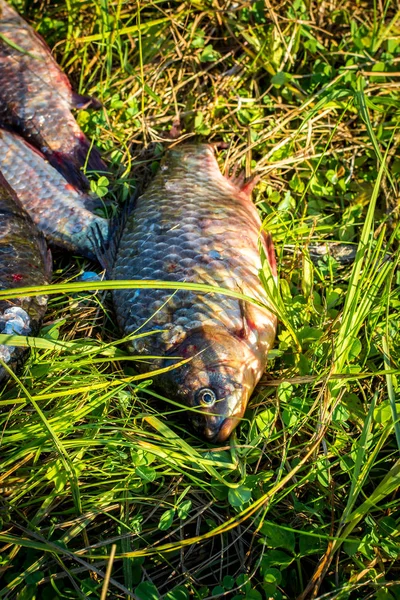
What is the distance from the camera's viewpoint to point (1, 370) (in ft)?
8.92

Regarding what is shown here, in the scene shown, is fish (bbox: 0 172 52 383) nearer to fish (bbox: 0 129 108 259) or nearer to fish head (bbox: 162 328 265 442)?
fish (bbox: 0 129 108 259)

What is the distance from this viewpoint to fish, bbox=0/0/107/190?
3457 mm

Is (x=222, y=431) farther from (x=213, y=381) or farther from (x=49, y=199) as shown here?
(x=49, y=199)

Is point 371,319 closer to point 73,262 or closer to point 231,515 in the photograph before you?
point 231,515

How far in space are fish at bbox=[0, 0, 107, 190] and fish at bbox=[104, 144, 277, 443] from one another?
506 mm

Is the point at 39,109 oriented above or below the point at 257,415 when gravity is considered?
above

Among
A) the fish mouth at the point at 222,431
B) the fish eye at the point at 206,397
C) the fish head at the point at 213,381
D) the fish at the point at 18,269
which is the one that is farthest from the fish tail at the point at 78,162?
the fish mouth at the point at 222,431

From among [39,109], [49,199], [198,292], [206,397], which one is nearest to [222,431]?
[206,397]

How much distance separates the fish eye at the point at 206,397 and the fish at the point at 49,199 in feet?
3.61

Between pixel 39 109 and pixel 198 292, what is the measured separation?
1610mm

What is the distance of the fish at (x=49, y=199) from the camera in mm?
3262

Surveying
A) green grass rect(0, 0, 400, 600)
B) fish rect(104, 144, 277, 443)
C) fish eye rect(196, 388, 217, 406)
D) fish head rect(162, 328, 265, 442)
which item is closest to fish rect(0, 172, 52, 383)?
green grass rect(0, 0, 400, 600)

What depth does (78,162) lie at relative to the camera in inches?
136

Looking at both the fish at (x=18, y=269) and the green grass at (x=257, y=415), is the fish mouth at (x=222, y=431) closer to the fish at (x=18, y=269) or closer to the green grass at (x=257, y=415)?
the green grass at (x=257, y=415)
